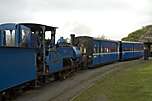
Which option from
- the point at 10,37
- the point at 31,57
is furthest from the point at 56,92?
the point at 10,37

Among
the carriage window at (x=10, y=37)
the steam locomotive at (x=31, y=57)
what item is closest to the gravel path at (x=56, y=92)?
the steam locomotive at (x=31, y=57)

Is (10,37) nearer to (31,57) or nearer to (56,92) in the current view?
(31,57)

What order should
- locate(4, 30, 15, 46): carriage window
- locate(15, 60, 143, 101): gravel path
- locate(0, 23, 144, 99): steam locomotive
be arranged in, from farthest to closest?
locate(4, 30, 15, 46): carriage window → locate(15, 60, 143, 101): gravel path → locate(0, 23, 144, 99): steam locomotive

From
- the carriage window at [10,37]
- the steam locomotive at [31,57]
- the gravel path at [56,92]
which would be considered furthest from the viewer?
the carriage window at [10,37]


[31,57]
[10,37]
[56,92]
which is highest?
[10,37]

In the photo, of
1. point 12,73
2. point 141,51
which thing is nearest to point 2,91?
point 12,73

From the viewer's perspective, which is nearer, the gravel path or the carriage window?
the gravel path

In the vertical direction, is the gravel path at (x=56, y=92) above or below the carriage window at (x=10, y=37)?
below

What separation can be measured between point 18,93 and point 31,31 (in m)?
4.32

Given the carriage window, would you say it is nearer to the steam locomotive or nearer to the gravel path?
the steam locomotive

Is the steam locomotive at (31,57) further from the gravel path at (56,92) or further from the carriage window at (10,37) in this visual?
the gravel path at (56,92)

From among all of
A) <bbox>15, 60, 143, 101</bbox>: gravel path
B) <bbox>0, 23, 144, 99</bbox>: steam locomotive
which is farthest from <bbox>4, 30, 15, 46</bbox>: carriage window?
<bbox>15, 60, 143, 101</bbox>: gravel path

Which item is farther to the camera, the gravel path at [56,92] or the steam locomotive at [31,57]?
the gravel path at [56,92]

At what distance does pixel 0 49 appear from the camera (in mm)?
14469
